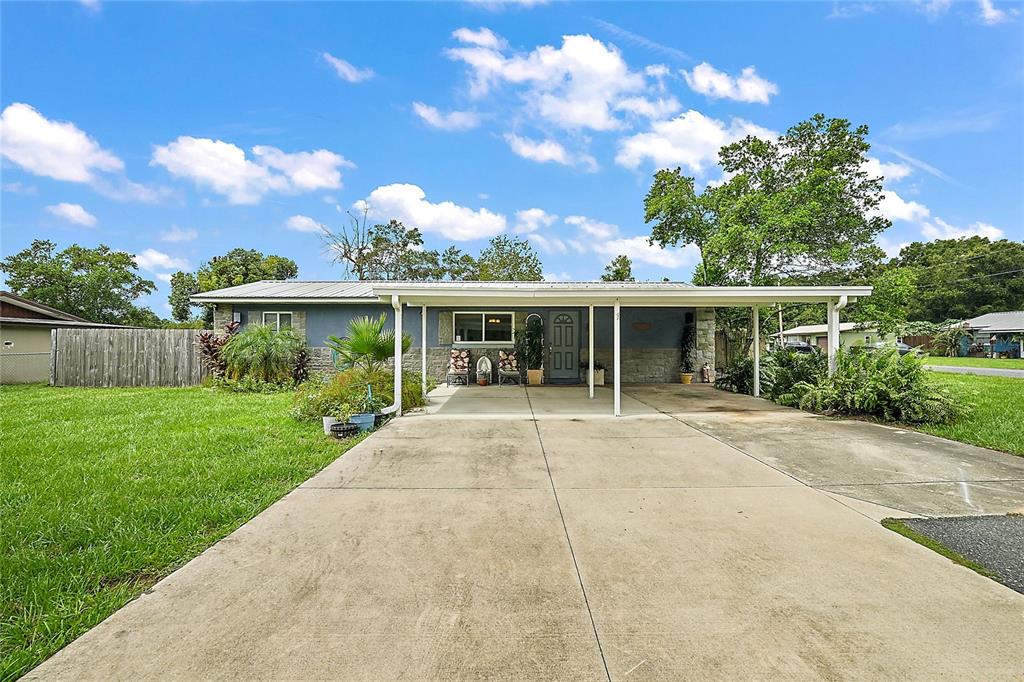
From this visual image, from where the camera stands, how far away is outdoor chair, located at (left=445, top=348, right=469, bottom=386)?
11.9 meters

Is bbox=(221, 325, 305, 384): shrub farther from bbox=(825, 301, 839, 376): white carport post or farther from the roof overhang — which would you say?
bbox=(825, 301, 839, 376): white carport post

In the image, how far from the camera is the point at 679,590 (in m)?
Result: 2.39

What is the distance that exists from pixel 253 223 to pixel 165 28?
13.2 meters

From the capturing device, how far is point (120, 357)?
11.9 m

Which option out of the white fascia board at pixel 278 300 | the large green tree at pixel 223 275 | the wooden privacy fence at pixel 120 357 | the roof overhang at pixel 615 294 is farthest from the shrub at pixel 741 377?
the large green tree at pixel 223 275

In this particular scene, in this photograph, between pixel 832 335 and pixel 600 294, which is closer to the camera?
pixel 600 294

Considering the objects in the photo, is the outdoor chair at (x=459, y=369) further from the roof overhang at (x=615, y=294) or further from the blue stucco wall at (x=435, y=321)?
the roof overhang at (x=615, y=294)

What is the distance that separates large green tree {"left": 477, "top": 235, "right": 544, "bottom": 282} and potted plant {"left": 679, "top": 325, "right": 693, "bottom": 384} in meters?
18.5

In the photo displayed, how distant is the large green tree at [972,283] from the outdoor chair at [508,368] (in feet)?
110

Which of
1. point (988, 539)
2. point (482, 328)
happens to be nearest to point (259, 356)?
point (482, 328)

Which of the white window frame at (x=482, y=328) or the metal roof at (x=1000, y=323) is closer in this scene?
the white window frame at (x=482, y=328)

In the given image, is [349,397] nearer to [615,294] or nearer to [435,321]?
[615,294]

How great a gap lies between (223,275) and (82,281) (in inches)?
291

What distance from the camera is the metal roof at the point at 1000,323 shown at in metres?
25.6
